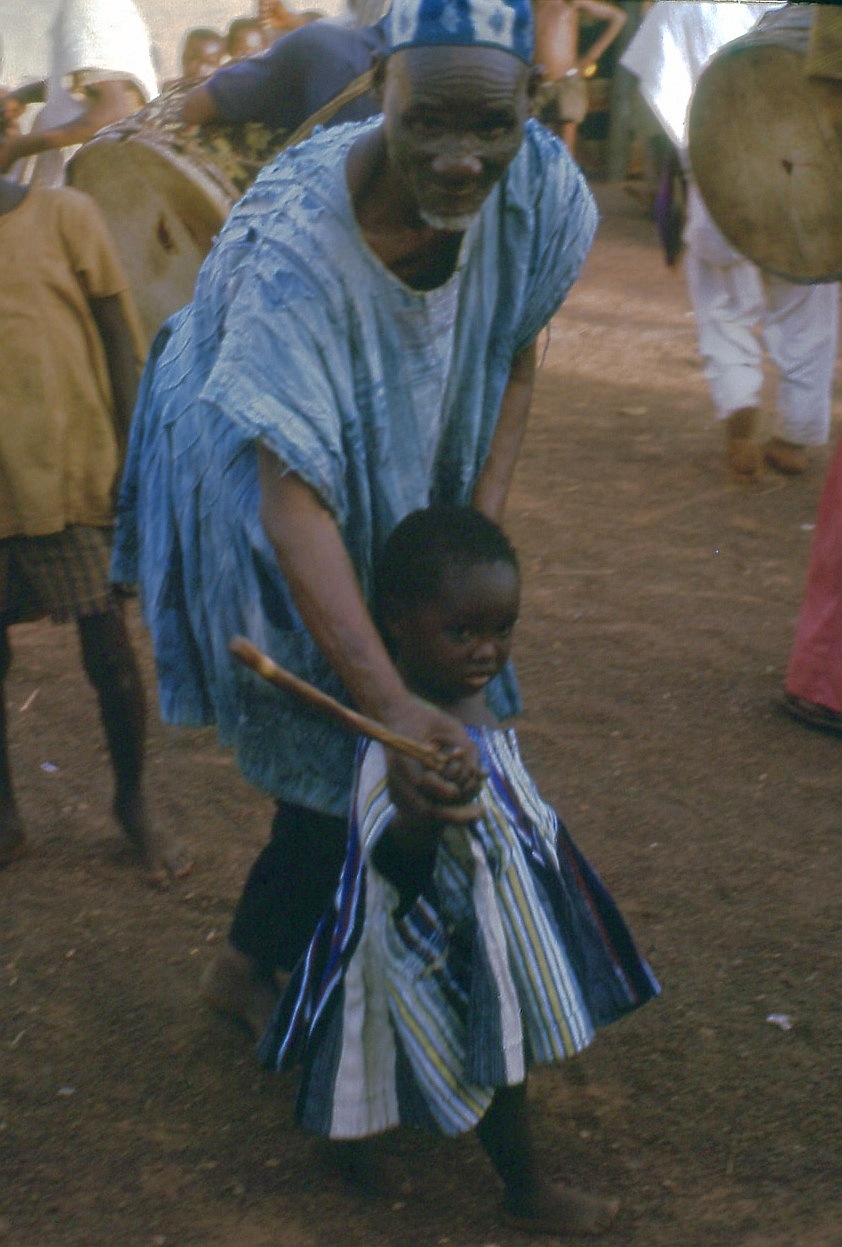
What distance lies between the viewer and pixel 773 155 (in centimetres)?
A: 460

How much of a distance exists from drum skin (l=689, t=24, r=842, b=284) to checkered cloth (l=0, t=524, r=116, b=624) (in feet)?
7.60

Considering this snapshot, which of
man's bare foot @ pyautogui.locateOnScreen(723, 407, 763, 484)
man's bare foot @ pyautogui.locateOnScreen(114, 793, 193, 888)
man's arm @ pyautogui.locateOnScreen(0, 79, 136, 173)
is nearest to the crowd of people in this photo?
man's bare foot @ pyautogui.locateOnScreen(114, 793, 193, 888)

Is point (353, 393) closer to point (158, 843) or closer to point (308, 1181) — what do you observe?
point (308, 1181)

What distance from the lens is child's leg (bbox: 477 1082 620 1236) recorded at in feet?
Result: 7.31

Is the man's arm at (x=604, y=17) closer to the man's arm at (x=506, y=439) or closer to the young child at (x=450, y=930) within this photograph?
the man's arm at (x=506, y=439)

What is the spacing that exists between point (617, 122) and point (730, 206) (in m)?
8.51

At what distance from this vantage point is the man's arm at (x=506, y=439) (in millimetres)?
2424

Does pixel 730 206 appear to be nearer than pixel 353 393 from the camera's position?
No

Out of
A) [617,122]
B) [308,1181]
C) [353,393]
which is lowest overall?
[617,122]

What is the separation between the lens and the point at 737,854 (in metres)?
3.39

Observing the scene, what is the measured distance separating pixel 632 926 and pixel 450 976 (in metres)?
1.02

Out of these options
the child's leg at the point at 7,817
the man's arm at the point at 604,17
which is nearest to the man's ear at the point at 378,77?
the child's leg at the point at 7,817

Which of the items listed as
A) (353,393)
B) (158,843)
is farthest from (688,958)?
(353,393)

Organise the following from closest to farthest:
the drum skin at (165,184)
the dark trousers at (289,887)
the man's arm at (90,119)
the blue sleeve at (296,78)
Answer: the dark trousers at (289,887)
the blue sleeve at (296,78)
the drum skin at (165,184)
the man's arm at (90,119)
